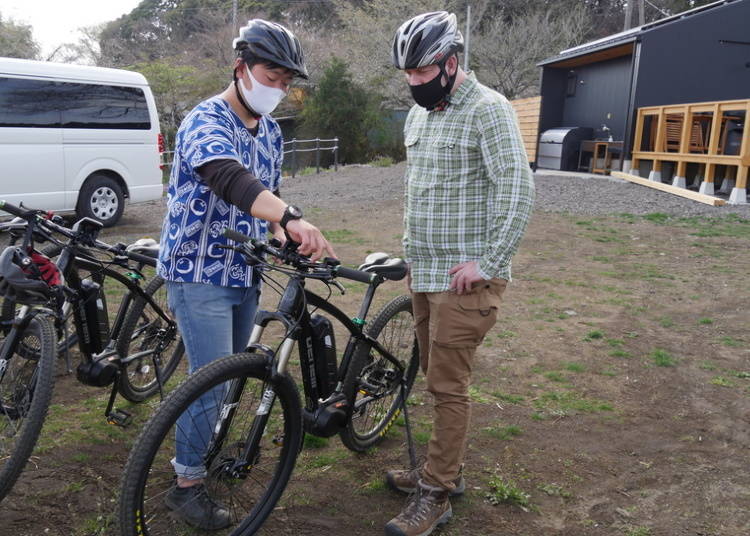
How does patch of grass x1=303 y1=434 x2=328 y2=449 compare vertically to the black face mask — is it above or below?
below

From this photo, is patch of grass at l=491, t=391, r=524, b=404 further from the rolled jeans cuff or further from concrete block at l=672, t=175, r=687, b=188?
concrete block at l=672, t=175, r=687, b=188

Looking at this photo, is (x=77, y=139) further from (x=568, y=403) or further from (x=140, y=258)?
(x=568, y=403)

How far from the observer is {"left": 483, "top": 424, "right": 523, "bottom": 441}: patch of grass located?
3.65 m

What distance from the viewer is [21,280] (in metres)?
2.89

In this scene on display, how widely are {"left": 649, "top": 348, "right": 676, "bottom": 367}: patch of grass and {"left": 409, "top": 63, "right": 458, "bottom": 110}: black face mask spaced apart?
9.67 ft

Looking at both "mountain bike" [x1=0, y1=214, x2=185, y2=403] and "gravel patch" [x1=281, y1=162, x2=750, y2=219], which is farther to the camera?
"gravel patch" [x1=281, y1=162, x2=750, y2=219]

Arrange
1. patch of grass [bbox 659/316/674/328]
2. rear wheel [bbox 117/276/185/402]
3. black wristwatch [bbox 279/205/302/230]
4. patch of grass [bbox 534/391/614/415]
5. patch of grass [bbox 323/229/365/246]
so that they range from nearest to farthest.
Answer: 1. black wristwatch [bbox 279/205/302/230]
2. rear wheel [bbox 117/276/185/402]
3. patch of grass [bbox 534/391/614/415]
4. patch of grass [bbox 659/316/674/328]
5. patch of grass [bbox 323/229/365/246]

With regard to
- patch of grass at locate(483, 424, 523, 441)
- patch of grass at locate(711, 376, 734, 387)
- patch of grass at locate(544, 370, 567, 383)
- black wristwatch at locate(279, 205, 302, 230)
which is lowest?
patch of grass at locate(483, 424, 523, 441)

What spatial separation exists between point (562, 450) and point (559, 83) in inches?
722

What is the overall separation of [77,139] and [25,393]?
7193 mm

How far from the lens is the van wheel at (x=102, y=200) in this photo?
9.49 m

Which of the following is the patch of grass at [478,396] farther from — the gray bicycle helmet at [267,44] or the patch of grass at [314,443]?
the gray bicycle helmet at [267,44]

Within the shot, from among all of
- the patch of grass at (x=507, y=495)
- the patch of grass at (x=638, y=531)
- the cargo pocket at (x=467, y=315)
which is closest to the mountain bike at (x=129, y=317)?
the cargo pocket at (x=467, y=315)

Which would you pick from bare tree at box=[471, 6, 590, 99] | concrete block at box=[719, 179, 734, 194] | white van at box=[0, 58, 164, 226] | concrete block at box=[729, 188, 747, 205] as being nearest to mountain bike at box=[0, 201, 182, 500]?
white van at box=[0, 58, 164, 226]
